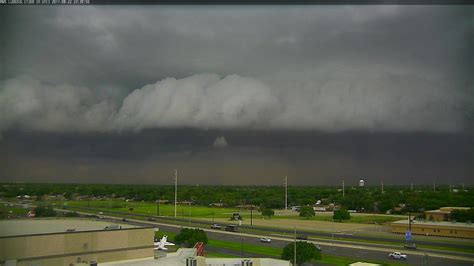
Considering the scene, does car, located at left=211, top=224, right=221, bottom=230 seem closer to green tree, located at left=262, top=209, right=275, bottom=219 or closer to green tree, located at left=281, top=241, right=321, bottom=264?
green tree, located at left=262, top=209, right=275, bottom=219

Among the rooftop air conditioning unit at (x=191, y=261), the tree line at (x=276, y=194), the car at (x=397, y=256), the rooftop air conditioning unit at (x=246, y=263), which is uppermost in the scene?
the tree line at (x=276, y=194)

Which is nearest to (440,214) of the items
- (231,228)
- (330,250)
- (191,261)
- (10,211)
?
(330,250)

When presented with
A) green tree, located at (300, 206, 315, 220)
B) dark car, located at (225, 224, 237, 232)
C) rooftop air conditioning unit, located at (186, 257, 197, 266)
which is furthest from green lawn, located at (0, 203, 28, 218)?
green tree, located at (300, 206, 315, 220)

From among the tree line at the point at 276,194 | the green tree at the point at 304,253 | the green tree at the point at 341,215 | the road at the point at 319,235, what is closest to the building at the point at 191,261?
the green tree at the point at 304,253

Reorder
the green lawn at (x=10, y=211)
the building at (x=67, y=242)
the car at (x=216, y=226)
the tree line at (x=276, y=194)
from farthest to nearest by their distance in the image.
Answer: the car at (x=216, y=226) → the tree line at (x=276, y=194) → the green lawn at (x=10, y=211) → the building at (x=67, y=242)

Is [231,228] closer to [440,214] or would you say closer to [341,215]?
[341,215]

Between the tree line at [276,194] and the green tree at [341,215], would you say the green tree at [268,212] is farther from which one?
the green tree at [341,215]
